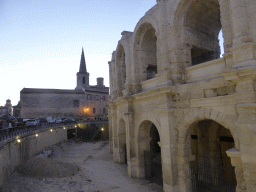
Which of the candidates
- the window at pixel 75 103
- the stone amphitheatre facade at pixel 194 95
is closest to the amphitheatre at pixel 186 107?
the stone amphitheatre facade at pixel 194 95

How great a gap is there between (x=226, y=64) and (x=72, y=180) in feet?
36.2

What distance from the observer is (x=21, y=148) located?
13.5 metres

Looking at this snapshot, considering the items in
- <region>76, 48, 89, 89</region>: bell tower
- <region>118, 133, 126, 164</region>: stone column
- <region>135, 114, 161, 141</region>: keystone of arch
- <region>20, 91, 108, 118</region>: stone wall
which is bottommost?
<region>118, 133, 126, 164</region>: stone column

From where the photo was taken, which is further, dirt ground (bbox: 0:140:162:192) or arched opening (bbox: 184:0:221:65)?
dirt ground (bbox: 0:140:162:192)

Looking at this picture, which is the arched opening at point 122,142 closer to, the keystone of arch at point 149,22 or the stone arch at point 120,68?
the stone arch at point 120,68

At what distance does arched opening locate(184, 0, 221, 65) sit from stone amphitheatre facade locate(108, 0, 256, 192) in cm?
5

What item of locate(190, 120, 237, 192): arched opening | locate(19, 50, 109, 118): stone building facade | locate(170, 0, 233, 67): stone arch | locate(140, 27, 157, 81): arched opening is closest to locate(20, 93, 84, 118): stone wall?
locate(19, 50, 109, 118): stone building facade

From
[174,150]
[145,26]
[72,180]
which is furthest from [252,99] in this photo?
[72,180]

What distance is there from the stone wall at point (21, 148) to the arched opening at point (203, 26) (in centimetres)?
1169

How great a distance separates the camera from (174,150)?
8812mm

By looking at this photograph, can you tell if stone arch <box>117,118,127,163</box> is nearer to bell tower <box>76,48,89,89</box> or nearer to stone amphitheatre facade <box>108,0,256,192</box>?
stone amphitheatre facade <box>108,0,256,192</box>

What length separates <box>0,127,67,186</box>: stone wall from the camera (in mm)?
10266

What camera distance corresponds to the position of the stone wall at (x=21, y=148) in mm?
10266

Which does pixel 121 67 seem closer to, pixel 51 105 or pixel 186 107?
pixel 186 107
